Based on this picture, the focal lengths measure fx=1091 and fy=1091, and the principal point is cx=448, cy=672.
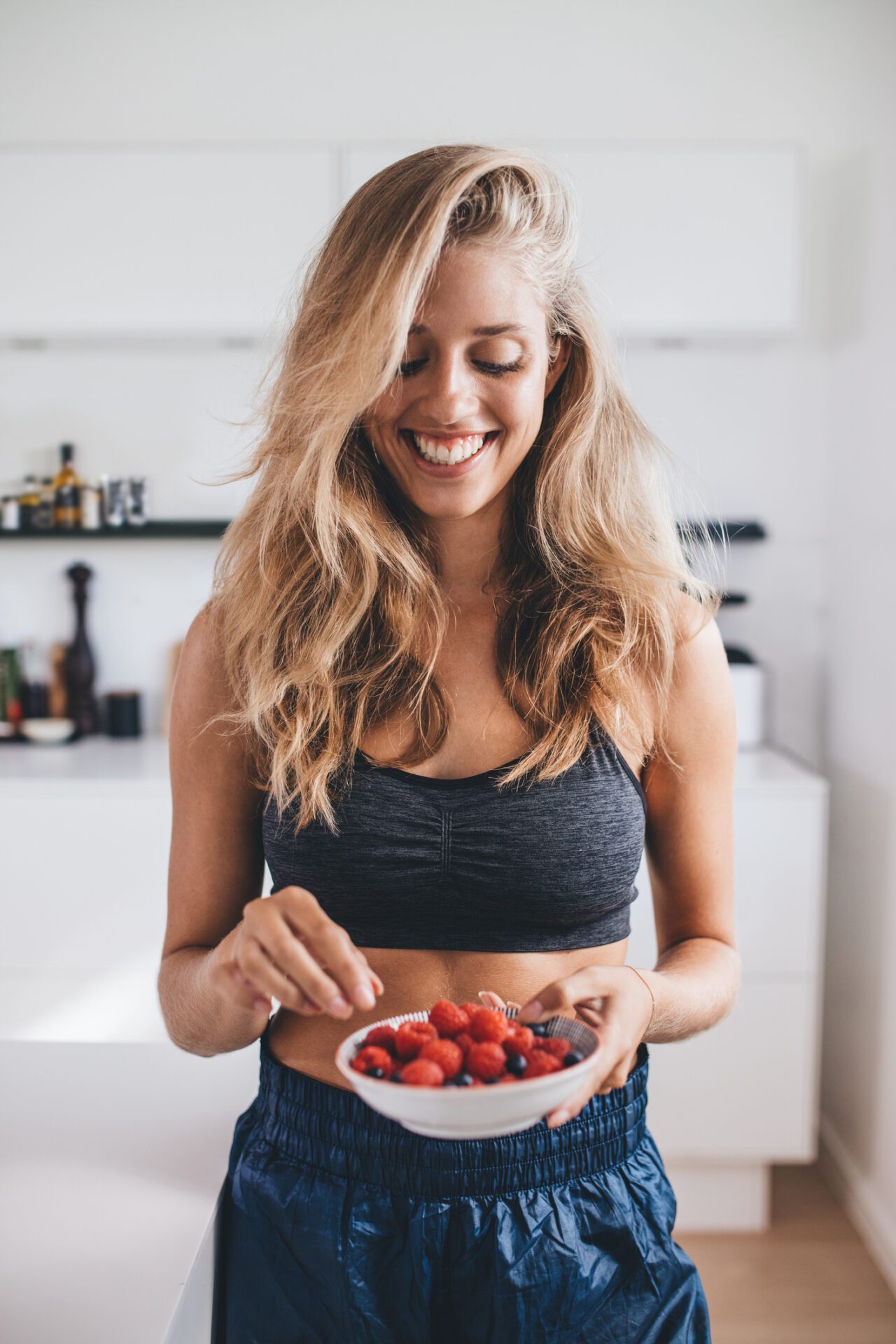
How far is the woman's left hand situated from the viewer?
2.66 feet

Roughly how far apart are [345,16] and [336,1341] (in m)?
2.82

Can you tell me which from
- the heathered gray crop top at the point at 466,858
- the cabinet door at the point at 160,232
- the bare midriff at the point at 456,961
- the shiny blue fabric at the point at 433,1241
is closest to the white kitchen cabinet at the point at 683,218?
the cabinet door at the point at 160,232

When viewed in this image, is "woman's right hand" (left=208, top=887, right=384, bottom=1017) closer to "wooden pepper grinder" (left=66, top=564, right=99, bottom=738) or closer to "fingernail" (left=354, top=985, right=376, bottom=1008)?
"fingernail" (left=354, top=985, right=376, bottom=1008)

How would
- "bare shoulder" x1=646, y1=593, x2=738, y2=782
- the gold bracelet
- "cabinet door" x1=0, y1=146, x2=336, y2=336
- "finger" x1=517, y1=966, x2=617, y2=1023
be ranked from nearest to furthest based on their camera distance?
"finger" x1=517, y1=966, x2=617, y2=1023, the gold bracelet, "bare shoulder" x1=646, y1=593, x2=738, y2=782, "cabinet door" x1=0, y1=146, x2=336, y2=336

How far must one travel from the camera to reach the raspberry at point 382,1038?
2.70 feet

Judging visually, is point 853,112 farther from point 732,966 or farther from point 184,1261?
point 184,1261

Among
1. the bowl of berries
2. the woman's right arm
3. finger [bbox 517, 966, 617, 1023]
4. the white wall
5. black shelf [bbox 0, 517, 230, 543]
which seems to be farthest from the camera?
black shelf [bbox 0, 517, 230, 543]

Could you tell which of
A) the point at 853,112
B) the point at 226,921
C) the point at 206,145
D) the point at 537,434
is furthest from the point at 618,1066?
the point at 853,112

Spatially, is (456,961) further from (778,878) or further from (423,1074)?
(778,878)

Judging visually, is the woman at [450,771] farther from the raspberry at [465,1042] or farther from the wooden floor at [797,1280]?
the wooden floor at [797,1280]

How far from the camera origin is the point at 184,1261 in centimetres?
82

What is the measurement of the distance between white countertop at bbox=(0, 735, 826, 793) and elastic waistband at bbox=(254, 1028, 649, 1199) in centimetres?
125

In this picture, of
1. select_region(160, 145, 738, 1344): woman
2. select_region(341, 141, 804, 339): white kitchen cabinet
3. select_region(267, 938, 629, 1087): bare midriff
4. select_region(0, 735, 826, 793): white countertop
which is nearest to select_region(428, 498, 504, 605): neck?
select_region(160, 145, 738, 1344): woman

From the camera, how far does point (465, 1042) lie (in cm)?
81
